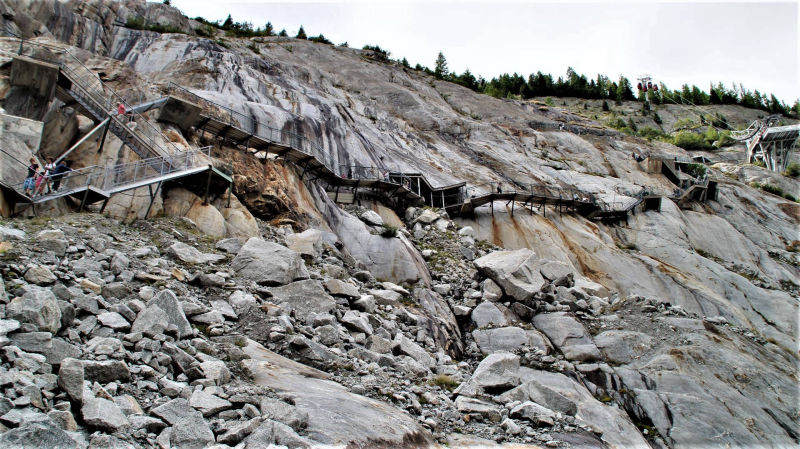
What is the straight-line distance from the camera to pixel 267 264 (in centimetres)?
1420

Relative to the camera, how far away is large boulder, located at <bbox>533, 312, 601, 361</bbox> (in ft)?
57.0

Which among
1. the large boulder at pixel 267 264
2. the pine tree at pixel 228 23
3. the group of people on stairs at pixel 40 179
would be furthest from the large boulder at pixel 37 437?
the pine tree at pixel 228 23

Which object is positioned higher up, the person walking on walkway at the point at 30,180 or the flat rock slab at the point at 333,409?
the person walking on walkway at the point at 30,180

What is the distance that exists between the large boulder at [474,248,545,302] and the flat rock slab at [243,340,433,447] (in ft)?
39.2

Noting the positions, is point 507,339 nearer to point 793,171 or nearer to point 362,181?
point 362,181

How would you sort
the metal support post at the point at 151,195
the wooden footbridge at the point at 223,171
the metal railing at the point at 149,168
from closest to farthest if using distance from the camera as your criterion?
the metal railing at the point at 149,168 < the metal support post at the point at 151,195 < the wooden footbridge at the point at 223,171

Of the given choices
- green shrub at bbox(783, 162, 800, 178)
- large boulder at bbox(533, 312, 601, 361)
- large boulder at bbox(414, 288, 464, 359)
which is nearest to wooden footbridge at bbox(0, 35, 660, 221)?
large boulder at bbox(414, 288, 464, 359)

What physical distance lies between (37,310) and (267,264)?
6.83 meters

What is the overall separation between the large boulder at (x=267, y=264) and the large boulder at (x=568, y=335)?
9434 mm

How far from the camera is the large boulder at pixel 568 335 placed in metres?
17.4

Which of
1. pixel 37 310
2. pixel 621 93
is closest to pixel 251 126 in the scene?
pixel 37 310

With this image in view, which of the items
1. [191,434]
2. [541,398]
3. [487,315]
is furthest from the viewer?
[487,315]

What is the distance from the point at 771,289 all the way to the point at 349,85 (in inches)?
1629

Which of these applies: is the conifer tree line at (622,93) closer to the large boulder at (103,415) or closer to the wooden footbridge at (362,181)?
the wooden footbridge at (362,181)
